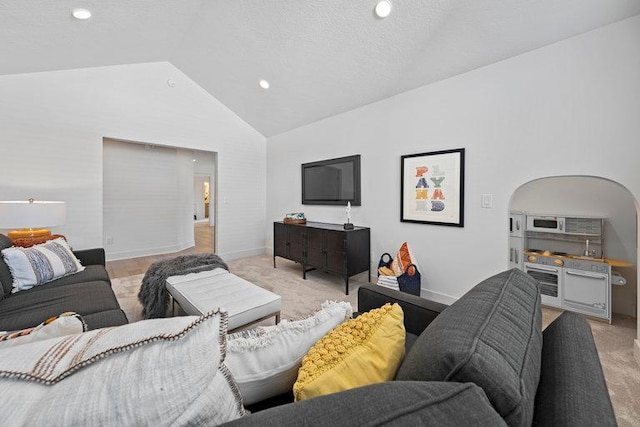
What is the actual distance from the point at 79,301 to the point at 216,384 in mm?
1844

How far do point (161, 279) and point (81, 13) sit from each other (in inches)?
102

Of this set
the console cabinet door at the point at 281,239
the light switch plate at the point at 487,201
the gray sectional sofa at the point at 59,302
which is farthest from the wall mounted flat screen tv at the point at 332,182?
the gray sectional sofa at the point at 59,302

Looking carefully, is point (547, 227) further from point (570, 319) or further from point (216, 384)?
point (216, 384)

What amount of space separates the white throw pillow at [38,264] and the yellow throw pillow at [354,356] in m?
2.52

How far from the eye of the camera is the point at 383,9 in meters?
2.32

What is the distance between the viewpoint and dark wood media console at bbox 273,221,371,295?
3.33m

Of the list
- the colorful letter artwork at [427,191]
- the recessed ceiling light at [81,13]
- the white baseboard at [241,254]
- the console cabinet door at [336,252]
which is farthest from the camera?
the white baseboard at [241,254]

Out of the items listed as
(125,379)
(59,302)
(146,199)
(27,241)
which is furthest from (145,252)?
(125,379)

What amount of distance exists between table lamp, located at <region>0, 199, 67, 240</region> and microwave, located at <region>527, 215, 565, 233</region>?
5.27 m

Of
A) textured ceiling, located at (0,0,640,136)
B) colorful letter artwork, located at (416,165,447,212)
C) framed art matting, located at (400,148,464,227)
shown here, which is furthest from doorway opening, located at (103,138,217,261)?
colorful letter artwork, located at (416,165,447,212)

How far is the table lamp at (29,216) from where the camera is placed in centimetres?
254

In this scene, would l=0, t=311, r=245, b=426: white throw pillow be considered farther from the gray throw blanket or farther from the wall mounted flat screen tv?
the wall mounted flat screen tv

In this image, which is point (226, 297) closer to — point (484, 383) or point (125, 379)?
point (125, 379)

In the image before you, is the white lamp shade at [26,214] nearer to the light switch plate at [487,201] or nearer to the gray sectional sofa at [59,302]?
the gray sectional sofa at [59,302]
